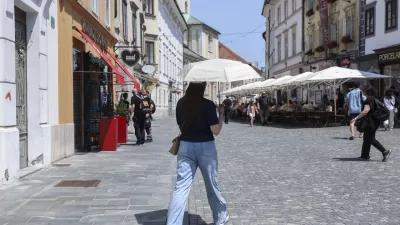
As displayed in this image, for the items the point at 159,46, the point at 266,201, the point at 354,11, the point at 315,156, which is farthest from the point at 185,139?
the point at 159,46

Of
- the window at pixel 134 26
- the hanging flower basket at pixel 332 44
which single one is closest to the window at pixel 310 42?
the hanging flower basket at pixel 332 44

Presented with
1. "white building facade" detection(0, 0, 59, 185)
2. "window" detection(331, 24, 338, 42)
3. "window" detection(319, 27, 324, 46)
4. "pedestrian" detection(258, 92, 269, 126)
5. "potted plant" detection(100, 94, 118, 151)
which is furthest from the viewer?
"window" detection(319, 27, 324, 46)

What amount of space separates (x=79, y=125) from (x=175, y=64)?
45.0 m

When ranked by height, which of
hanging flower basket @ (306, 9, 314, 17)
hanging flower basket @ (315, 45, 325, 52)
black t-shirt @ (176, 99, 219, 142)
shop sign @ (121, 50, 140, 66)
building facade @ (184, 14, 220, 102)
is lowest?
black t-shirt @ (176, 99, 219, 142)

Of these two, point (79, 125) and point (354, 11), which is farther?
point (354, 11)

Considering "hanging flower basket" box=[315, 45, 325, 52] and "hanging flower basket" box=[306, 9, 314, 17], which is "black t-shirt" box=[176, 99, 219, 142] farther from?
"hanging flower basket" box=[306, 9, 314, 17]

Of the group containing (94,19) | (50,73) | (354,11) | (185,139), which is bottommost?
(185,139)

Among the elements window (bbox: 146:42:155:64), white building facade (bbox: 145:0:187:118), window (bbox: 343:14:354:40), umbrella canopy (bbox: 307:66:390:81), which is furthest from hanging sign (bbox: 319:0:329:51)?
window (bbox: 146:42:155:64)

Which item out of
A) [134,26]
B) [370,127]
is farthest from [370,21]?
[370,127]

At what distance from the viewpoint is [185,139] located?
16.9 feet

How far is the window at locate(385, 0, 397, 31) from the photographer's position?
24.0m

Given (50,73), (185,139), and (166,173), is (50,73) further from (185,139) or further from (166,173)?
(185,139)

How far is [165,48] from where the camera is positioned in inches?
1860

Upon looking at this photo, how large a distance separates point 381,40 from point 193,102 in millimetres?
22324
